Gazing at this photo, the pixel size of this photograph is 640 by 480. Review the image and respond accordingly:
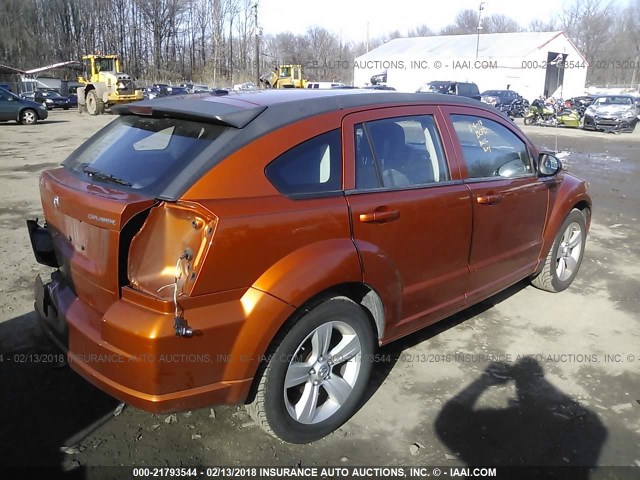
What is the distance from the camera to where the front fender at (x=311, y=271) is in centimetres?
247

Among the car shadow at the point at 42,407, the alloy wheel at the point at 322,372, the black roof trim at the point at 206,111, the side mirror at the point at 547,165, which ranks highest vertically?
the black roof trim at the point at 206,111

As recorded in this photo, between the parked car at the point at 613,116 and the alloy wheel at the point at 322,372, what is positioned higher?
the parked car at the point at 613,116

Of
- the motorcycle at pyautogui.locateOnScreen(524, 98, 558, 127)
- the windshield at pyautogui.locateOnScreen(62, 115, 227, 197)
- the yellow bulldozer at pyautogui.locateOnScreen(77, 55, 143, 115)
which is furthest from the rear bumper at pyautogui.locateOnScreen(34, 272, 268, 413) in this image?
the yellow bulldozer at pyautogui.locateOnScreen(77, 55, 143, 115)

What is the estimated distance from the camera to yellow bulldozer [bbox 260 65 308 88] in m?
33.9

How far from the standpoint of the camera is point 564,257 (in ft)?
16.5

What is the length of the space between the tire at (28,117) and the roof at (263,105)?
2318 cm

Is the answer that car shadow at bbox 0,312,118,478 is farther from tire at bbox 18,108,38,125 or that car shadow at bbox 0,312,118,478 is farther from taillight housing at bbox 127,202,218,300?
tire at bbox 18,108,38,125

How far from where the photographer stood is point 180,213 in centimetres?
236

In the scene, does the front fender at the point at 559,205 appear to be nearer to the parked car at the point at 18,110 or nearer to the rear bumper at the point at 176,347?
the rear bumper at the point at 176,347

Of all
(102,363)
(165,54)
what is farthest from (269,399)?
(165,54)

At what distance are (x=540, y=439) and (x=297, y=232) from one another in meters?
1.78

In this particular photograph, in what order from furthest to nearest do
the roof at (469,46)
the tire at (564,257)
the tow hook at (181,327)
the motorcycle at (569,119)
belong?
the roof at (469,46) → the motorcycle at (569,119) → the tire at (564,257) → the tow hook at (181,327)

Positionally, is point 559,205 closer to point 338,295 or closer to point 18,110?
point 338,295

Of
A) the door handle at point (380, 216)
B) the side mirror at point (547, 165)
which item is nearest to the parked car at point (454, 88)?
the side mirror at point (547, 165)
